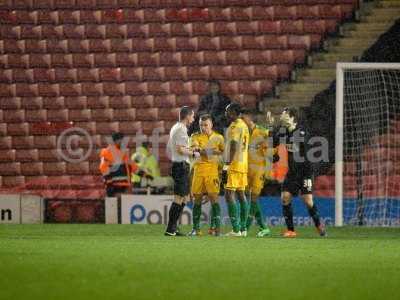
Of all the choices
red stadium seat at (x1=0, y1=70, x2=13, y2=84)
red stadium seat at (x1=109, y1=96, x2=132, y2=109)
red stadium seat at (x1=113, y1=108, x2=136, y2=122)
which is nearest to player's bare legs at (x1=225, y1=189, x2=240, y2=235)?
red stadium seat at (x1=113, y1=108, x2=136, y2=122)

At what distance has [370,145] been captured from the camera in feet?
65.9

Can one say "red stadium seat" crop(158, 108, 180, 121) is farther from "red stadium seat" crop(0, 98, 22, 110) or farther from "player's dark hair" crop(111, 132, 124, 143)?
"red stadium seat" crop(0, 98, 22, 110)

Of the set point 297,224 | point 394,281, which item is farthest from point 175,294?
point 297,224

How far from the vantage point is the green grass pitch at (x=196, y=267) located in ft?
26.9

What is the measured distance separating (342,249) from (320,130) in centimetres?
847

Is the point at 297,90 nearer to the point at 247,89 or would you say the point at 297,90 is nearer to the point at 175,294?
the point at 247,89

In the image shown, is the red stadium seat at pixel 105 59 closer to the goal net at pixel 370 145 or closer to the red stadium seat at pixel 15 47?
the red stadium seat at pixel 15 47

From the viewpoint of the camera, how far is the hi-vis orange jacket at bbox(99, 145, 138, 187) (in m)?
20.6

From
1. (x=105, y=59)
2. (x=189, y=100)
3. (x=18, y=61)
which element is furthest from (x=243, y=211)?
(x=18, y=61)

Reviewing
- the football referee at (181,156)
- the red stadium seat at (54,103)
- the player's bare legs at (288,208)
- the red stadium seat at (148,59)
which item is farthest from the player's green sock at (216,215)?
the red stadium seat at (54,103)

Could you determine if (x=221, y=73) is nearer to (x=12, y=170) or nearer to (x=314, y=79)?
(x=314, y=79)

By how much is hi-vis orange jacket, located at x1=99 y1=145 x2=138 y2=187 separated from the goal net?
168 inches

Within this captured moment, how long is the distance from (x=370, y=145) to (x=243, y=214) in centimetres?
522

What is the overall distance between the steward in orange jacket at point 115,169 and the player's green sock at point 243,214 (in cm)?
530
